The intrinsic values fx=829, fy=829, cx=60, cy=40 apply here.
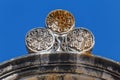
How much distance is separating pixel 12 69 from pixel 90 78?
158 centimetres

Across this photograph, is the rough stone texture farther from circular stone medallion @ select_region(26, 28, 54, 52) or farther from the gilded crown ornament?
circular stone medallion @ select_region(26, 28, 54, 52)

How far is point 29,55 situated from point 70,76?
3.05 ft

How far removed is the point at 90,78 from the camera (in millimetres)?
16641

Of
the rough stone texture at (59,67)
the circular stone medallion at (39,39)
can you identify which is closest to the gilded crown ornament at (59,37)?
the circular stone medallion at (39,39)

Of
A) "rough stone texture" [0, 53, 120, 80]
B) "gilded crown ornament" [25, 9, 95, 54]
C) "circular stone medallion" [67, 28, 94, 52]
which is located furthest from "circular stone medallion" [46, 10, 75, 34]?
"rough stone texture" [0, 53, 120, 80]

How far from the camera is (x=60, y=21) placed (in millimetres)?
17578

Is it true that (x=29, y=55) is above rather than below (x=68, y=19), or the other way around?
below

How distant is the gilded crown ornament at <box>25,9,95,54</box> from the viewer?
1706 centimetres

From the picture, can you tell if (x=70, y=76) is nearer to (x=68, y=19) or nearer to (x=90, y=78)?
(x=90, y=78)

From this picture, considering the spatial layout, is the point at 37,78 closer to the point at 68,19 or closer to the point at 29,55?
the point at 29,55

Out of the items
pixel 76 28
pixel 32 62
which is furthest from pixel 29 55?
pixel 76 28

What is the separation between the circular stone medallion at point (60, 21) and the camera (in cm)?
1748

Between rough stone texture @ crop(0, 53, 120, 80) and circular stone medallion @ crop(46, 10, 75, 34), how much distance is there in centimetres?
88

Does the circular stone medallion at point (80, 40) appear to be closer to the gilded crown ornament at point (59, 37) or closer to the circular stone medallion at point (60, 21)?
the gilded crown ornament at point (59, 37)
